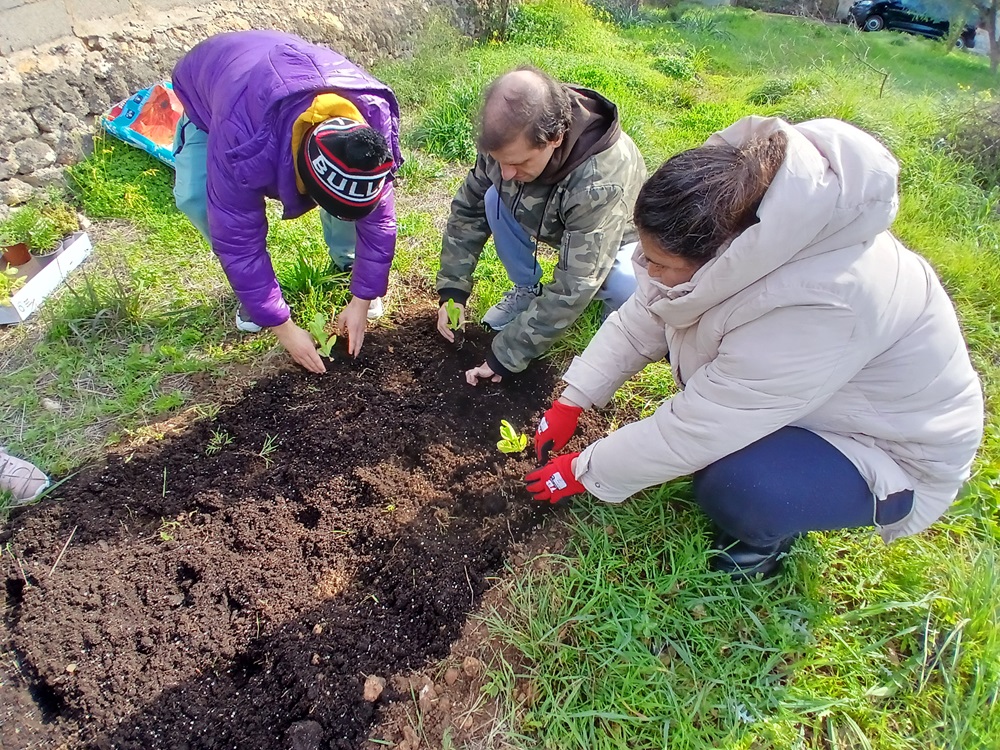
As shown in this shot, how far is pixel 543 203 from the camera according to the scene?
2.25 metres

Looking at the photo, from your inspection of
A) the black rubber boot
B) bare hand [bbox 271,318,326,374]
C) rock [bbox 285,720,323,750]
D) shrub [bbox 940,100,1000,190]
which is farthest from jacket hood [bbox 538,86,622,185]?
shrub [bbox 940,100,1000,190]

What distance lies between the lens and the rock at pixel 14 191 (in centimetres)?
310

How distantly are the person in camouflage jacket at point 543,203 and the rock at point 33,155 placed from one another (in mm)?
2359

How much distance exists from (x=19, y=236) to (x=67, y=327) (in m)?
0.87

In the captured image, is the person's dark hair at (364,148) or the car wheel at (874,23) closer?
the person's dark hair at (364,148)

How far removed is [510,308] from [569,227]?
59cm

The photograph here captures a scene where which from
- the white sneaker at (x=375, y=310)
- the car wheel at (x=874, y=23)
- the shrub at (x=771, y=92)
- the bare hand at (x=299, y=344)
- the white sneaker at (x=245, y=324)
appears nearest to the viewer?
the bare hand at (x=299, y=344)

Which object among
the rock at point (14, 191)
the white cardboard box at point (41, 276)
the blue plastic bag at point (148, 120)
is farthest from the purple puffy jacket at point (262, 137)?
the rock at point (14, 191)

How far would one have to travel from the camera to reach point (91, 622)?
65.0 inches

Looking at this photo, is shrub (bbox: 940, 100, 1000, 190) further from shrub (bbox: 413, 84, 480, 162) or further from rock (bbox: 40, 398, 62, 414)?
rock (bbox: 40, 398, 62, 414)

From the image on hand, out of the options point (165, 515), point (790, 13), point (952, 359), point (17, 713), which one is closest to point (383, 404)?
point (165, 515)

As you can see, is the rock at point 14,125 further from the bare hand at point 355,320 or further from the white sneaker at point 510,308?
the white sneaker at point 510,308

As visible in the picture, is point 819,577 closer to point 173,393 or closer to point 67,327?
point 173,393

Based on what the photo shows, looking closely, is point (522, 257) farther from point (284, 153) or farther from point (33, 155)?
point (33, 155)
